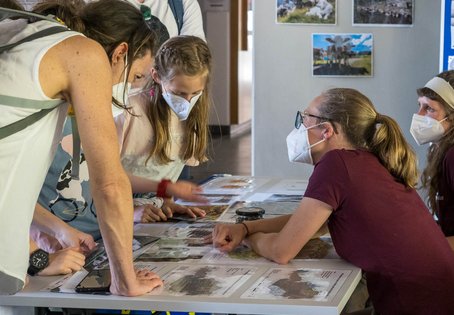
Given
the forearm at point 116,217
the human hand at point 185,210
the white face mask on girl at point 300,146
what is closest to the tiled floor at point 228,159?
the human hand at point 185,210

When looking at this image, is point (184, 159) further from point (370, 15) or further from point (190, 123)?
point (370, 15)

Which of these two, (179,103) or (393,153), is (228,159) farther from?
(393,153)

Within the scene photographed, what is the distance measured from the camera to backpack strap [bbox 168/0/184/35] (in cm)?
371

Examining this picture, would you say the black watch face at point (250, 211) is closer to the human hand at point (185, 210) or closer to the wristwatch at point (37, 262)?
the human hand at point (185, 210)

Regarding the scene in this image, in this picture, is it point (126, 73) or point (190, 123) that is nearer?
point (126, 73)

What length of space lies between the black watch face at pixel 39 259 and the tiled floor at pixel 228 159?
459cm

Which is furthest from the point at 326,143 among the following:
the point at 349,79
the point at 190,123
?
the point at 349,79

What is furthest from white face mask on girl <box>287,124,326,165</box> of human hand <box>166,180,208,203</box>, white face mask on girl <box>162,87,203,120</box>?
white face mask on girl <box>162,87,203,120</box>

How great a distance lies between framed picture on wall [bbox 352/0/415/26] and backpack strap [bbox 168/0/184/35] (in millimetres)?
1489

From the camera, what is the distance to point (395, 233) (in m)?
2.17

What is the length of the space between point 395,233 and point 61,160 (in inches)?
39.6

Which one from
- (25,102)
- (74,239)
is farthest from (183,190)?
(25,102)

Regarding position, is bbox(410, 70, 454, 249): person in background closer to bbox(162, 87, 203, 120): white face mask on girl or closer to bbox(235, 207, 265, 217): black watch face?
bbox(235, 207, 265, 217): black watch face

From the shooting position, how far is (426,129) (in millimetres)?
3082
